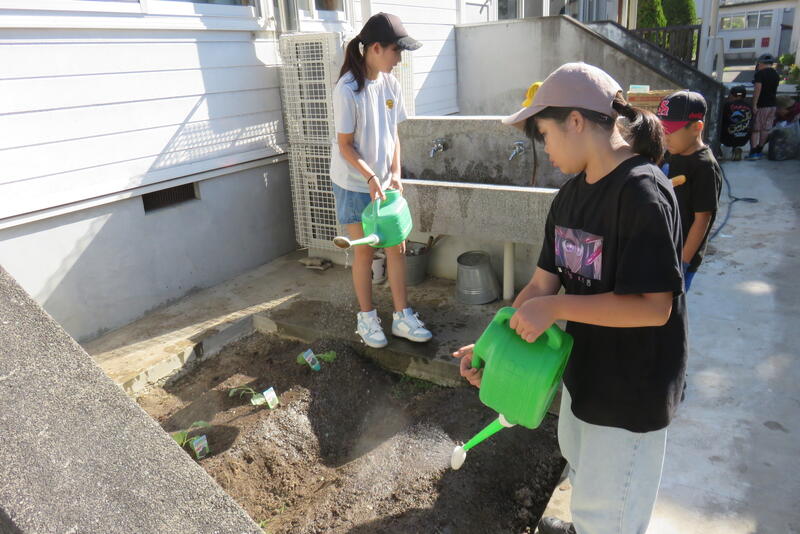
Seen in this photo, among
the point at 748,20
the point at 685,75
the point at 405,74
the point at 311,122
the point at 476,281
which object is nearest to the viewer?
the point at 476,281

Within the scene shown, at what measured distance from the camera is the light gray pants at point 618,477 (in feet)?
5.51

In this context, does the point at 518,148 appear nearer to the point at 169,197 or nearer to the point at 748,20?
the point at 169,197

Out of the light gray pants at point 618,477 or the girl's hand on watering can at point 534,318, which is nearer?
the girl's hand on watering can at point 534,318

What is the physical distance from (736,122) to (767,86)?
0.96 meters

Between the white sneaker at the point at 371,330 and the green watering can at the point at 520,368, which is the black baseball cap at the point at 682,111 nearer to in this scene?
the green watering can at the point at 520,368

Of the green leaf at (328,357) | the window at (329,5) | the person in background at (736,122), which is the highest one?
the window at (329,5)

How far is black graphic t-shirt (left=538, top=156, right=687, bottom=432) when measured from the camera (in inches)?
56.0

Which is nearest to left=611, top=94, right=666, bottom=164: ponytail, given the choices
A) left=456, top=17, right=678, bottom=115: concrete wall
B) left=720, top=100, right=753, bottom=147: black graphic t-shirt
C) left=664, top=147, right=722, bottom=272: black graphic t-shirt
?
left=664, top=147, right=722, bottom=272: black graphic t-shirt

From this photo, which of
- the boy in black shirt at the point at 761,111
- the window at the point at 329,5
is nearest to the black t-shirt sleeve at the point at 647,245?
the window at the point at 329,5

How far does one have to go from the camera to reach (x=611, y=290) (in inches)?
61.9

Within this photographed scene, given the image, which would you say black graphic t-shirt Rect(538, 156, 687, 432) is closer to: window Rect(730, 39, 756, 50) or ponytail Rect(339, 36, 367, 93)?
ponytail Rect(339, 36, 367, 93)

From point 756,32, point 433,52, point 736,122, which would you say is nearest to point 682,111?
point 433,52

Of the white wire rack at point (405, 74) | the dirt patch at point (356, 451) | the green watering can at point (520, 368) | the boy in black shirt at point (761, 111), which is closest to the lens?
the green watering can at point (520, 368)

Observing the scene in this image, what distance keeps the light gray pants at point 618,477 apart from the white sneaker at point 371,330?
1.82 metres
